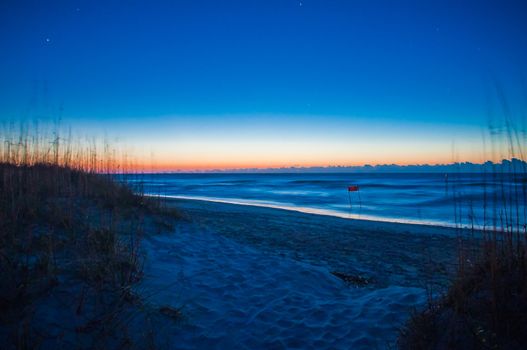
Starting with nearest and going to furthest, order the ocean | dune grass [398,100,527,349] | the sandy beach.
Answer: dune grass [398,100,527,349] → the sandy beach → the ocean

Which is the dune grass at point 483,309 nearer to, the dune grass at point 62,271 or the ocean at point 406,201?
the ocean at point 406,201

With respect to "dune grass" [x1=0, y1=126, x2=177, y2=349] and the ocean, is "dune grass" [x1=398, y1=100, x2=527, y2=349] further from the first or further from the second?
"dune grass" [x1=0, y1=126, x2=177, y2=349]

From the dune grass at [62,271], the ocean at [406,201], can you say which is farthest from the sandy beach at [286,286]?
the ocean at [406,201]

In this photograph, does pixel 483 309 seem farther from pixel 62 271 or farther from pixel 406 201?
pixel 406 201

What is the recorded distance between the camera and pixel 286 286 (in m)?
4.52

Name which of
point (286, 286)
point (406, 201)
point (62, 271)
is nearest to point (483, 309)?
point (286, 286)

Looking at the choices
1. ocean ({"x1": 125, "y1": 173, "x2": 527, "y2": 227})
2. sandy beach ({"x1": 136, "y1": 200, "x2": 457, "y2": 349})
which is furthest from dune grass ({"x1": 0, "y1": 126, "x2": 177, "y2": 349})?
ocean ({"x1": 125, "y1": 173, "x2": 527, "y2": 227})

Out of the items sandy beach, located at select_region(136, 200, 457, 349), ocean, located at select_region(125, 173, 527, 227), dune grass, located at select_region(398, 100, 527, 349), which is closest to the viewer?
dune grass, located at select_region(398, 100, 527, 349)

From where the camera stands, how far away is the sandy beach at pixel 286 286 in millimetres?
3201

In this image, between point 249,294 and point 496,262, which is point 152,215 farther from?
point 496,262

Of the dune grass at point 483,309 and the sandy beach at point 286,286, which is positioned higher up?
the dune grass at point 483,309

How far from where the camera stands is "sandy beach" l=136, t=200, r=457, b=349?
3.20 m

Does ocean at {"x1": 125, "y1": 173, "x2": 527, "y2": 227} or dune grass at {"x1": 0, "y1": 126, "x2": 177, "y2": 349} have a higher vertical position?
dune grass at {"x1": 0, "y1": 126, "x2": 177, "y2": 349}

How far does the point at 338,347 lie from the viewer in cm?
303
